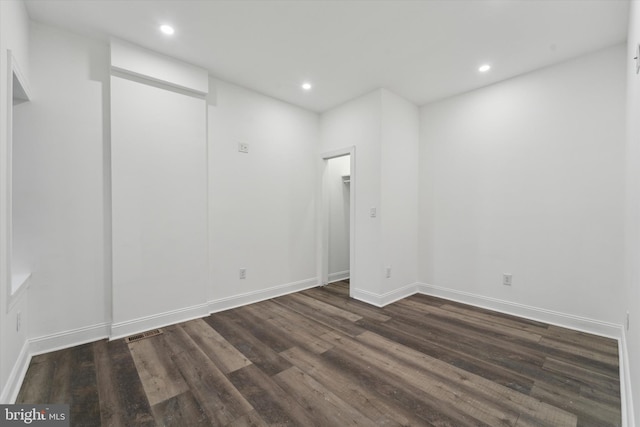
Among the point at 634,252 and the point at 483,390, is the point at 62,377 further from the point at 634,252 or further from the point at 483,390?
the point at 634,252

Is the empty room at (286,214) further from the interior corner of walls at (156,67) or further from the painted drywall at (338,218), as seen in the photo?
the painted drywall at (338,218)

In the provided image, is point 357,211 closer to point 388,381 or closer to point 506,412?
point 388,381

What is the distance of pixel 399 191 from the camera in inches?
149

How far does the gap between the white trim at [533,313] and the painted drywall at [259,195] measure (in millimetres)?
1966

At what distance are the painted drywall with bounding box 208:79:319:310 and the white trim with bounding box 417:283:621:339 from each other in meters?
1.97

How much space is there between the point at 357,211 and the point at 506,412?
101 inches

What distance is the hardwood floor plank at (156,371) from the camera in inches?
72.4

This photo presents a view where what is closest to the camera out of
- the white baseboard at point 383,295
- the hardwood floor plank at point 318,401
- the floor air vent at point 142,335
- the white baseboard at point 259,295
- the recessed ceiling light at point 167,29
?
the hardwood floor plank at point 318,401

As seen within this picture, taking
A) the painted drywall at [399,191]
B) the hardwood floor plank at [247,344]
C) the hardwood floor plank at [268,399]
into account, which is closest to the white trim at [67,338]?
the hardwood floor plank at [247,344]

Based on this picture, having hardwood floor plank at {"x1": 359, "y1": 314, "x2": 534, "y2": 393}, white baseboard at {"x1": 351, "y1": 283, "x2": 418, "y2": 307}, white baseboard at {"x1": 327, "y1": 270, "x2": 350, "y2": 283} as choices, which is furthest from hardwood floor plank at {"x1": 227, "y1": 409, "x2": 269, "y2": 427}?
white baseboard at {"x1": 327, "y1": 270, "x2": 350, "y2": 283}

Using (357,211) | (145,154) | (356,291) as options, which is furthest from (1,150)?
(356,291)

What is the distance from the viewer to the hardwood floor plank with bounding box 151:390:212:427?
1569 mm

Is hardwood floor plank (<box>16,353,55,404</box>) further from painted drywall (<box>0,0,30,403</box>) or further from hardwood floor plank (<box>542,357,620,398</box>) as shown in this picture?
hardwood floor plank (<box>542,357,620,398</box>)

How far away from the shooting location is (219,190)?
334 cm
